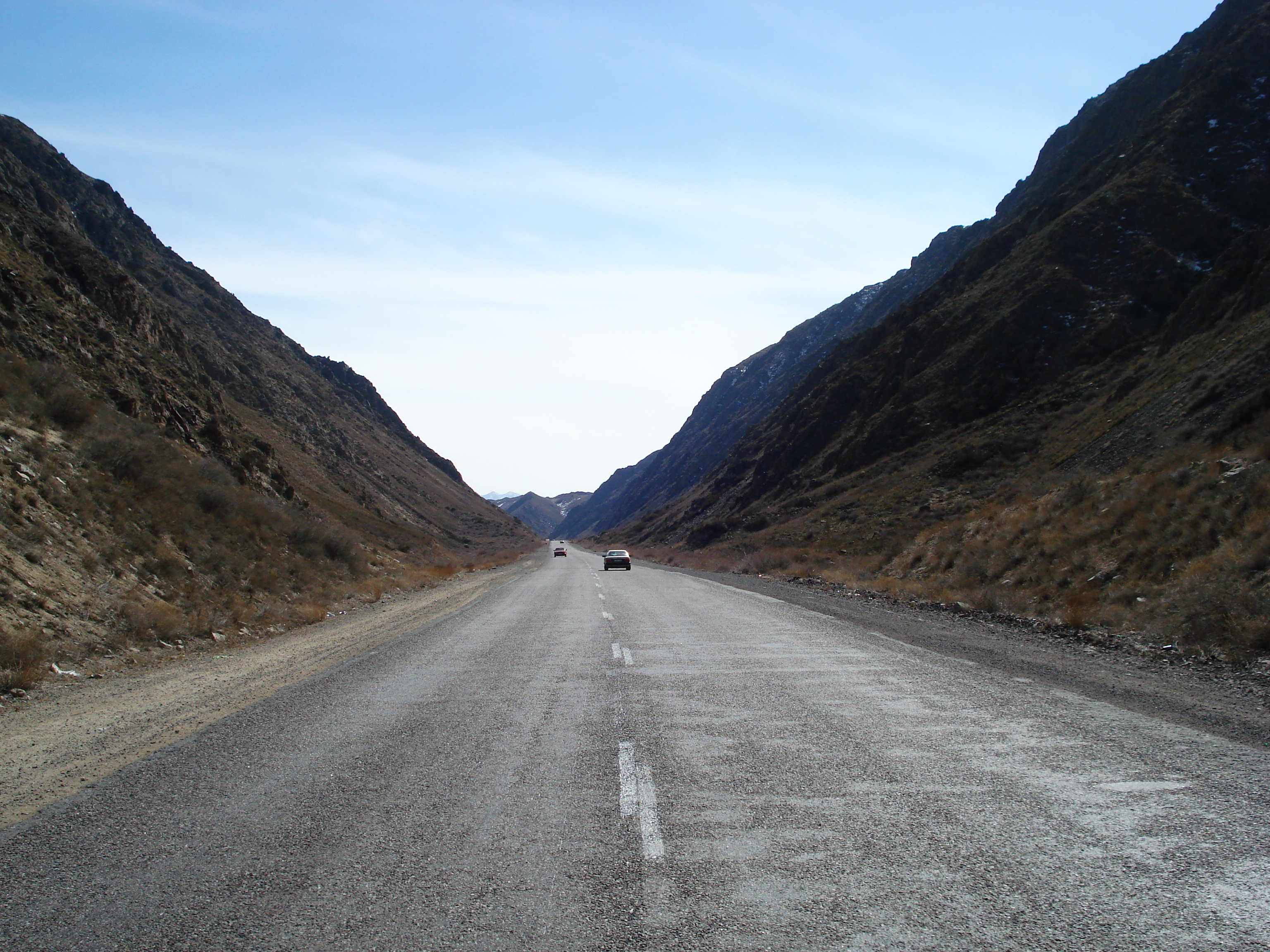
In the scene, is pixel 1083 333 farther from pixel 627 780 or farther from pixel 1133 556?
pixel 627 780

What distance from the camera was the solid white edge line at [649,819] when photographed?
13.1ft

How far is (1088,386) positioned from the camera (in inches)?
1692

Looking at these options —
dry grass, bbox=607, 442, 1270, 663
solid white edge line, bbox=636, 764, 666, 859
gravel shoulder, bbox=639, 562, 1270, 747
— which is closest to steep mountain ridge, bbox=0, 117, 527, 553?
solid white edge line, bbox=636, 764, 666, 859

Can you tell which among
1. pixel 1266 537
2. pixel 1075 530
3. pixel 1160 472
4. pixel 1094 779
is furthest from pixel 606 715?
pixel 1160 472

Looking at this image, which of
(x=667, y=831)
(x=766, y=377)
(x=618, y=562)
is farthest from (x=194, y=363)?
(x=766, y=377)

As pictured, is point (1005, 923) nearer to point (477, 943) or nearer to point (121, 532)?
point (477, 943)

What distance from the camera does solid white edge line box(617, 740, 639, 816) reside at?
4645 mm

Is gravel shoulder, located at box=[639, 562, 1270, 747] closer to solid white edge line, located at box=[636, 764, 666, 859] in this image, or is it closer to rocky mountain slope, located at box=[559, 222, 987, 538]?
solid white edge line, located at box=[636, 764, 666, 859]

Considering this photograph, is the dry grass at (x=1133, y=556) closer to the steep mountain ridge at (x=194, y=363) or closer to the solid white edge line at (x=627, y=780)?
the solid white edge line at (x=627, y=780)

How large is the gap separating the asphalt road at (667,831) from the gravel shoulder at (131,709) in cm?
35

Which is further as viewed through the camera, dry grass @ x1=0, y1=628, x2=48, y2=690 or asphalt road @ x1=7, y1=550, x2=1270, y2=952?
dry grass @ x1=0, y1=628, x2=48, y2=690

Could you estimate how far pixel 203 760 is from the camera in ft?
19.2

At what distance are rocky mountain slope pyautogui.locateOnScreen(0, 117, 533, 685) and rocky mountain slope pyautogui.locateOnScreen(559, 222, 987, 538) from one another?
80536 mm

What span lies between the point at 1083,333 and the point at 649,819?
52194mm
